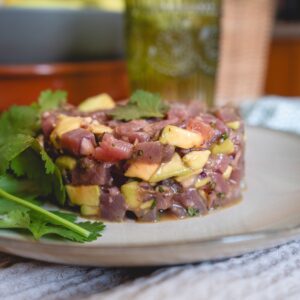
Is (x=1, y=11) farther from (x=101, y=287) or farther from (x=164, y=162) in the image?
(x=101, y=287)

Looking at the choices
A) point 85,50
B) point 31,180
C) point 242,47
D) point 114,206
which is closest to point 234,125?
point 114,206

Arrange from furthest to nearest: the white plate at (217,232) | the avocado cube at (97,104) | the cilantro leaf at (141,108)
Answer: the avocado cube at (97,104) → the cilantro leaf at (141,108) → the white plate at (217,232)

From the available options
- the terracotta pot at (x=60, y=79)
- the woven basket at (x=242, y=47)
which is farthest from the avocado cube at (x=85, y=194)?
the woven basket at (x=242, y=47)

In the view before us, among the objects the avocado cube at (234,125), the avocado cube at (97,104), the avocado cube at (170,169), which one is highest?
the avocado cube at (234,125)

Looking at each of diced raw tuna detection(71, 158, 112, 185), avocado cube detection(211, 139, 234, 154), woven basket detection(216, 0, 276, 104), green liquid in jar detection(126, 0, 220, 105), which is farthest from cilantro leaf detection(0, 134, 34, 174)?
woven basket detection(216, 0, 276, 104)

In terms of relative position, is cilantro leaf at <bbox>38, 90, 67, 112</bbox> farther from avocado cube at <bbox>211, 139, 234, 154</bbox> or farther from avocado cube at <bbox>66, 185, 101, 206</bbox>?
avocado cube at <bbox>211, 139, 234, 154</bbox>

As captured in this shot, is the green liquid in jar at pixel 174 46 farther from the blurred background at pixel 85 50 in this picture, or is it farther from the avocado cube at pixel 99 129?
the avocado cube at pixel 99 129
